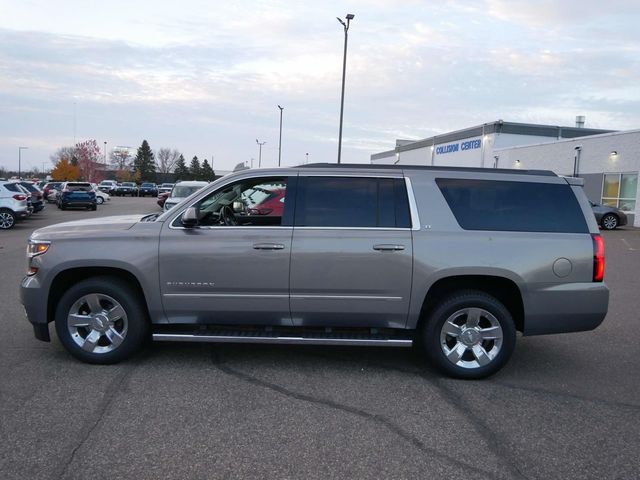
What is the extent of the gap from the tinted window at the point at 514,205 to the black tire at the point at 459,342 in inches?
27.0

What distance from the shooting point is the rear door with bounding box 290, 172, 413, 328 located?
5289mm

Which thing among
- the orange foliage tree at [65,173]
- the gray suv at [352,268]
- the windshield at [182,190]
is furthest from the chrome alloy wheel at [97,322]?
the orange foliage tree at [65,173]

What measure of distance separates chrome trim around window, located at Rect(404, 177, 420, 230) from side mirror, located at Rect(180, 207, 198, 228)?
1.95 metres

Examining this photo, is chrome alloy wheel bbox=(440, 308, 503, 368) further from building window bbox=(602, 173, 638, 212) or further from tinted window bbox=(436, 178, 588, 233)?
building window bbox=(602, 173, 638, 212)

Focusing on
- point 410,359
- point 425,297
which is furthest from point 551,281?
point 410,359

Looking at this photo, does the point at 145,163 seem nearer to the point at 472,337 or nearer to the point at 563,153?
the point at 563,153

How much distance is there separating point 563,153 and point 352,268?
103ft

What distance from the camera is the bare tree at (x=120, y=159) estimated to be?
13512 centimetres

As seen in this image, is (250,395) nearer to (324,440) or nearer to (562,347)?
(324,440)

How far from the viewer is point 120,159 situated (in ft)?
446

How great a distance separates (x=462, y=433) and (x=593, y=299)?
2.02m

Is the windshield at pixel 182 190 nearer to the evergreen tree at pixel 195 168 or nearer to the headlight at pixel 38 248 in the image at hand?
the headlight at pixel 38 248

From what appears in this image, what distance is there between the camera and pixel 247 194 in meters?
7.75

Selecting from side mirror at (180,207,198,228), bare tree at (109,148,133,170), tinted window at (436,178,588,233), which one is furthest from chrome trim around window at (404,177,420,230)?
bare tree at (109,148,133,170)
